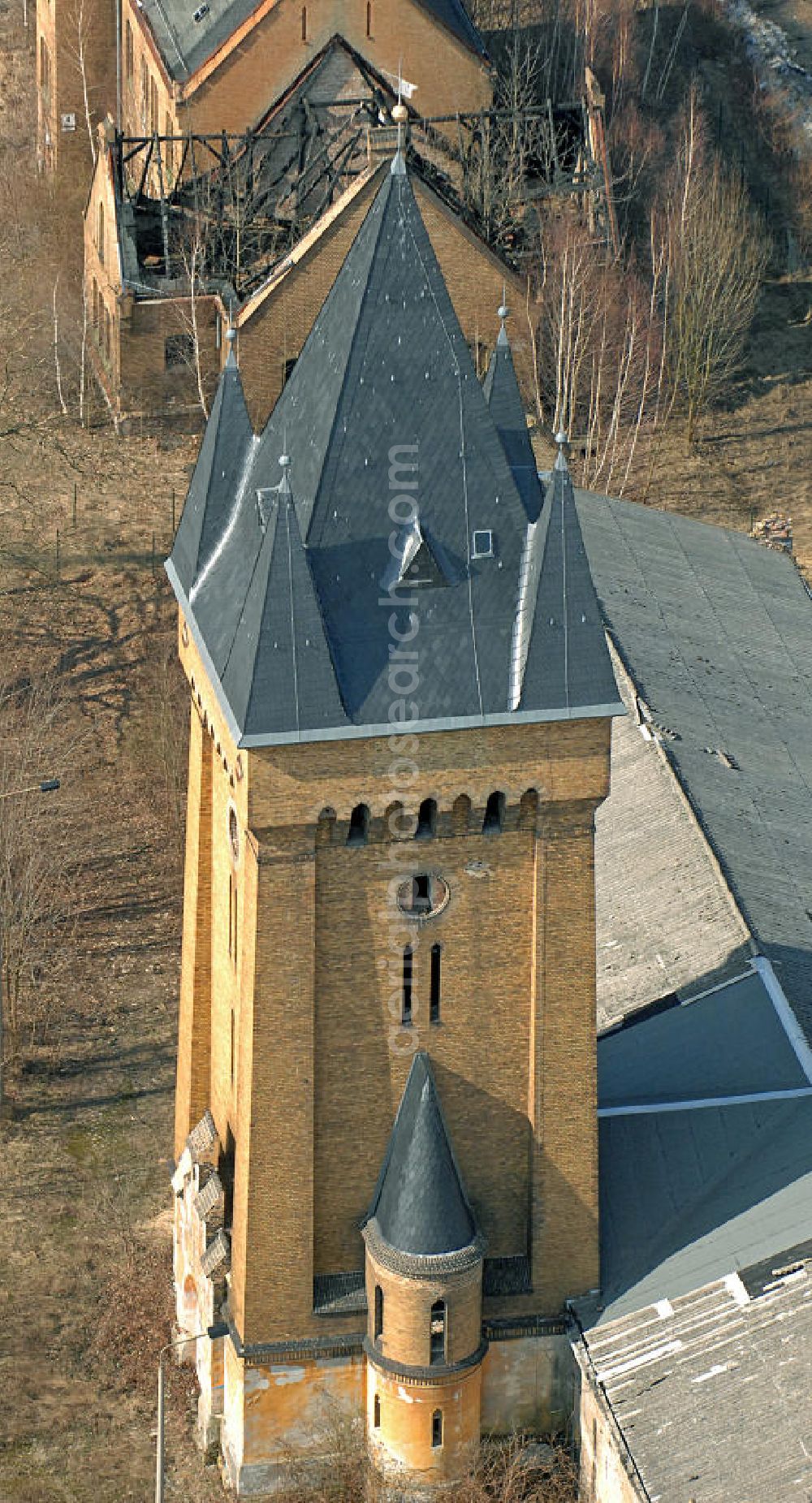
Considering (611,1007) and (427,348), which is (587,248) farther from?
(427,348)

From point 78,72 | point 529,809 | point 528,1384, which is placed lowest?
point 528,1384

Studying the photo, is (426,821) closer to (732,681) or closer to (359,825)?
(359,825)

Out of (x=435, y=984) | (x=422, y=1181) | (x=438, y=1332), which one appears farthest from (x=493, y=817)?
(x=438, y=1332)

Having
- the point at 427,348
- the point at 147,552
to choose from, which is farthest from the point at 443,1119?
the point at 147,552

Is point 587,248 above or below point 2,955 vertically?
above

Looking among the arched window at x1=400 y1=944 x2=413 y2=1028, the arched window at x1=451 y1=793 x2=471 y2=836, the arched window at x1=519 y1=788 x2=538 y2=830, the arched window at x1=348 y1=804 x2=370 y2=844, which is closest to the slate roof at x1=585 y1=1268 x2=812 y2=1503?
the arched window at x1=400 y1=944 x2=413 y2=1028

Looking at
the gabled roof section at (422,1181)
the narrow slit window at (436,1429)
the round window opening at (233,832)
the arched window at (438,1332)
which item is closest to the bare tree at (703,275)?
the round window opening at (233,832)
